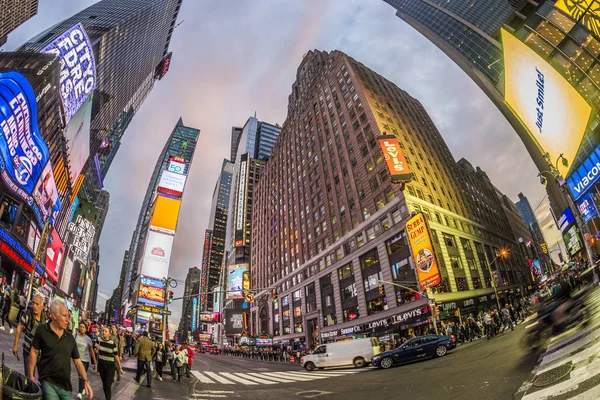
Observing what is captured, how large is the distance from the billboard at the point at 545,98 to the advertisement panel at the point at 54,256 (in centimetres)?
8043

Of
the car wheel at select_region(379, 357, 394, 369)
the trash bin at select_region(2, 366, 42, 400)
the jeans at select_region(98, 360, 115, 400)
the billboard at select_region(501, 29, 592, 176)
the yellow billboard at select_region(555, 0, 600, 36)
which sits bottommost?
the car wheel at select_region(379, 357, 394, 369)

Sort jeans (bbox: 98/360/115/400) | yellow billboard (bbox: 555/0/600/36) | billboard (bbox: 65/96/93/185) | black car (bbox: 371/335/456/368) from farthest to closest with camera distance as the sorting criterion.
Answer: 1. billboard (bbox: 65/96/93/185)
2. yellow billboard (bbox: 555/0/600/36)
3. black car (bbox: 371/335/456/368)
4. jeans (bbox: 98/360/115/400)

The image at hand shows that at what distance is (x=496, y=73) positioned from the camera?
198 ft

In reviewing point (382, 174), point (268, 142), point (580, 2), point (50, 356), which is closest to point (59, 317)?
point (50, 356)

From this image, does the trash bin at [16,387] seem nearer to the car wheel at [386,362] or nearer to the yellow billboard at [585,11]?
the car wheel at [386,362]

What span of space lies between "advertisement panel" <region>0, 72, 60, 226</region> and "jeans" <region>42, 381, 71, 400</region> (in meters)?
46.0

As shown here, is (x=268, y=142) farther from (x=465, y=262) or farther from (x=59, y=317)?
(x=59, y=317)

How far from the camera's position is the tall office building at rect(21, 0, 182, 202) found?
87.6 meters

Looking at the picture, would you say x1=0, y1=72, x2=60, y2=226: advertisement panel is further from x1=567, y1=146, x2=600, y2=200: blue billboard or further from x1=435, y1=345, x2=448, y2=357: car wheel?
x1=567, y1=146, x2=600, y2=200: blue billboard

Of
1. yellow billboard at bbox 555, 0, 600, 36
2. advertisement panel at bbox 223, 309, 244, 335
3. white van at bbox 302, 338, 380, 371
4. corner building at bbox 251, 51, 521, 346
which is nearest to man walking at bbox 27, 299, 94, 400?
white van at bbox 302, 338, 380, 371

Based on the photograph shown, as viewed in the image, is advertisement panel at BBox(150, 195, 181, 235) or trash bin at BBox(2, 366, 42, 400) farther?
advertisement panel at BBox(150, 195, 181, 235)

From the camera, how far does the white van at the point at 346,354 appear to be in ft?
68.4

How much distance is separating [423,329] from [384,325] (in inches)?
236

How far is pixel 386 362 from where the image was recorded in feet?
56.8
